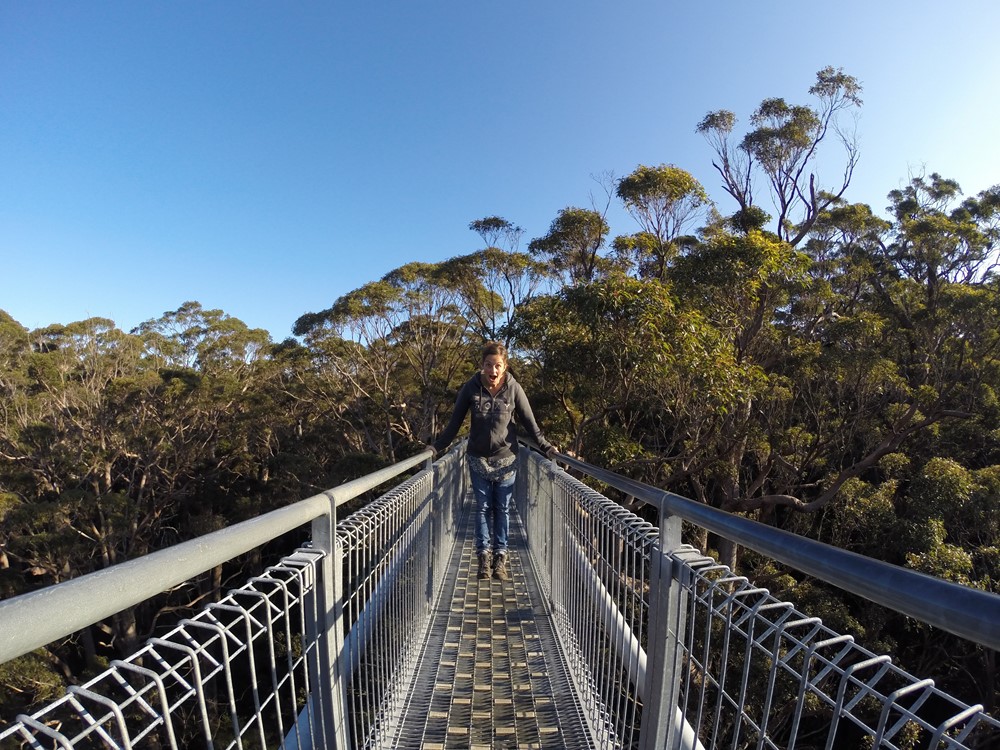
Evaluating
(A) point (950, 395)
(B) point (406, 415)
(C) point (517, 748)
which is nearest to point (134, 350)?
(B) point (406, 415)

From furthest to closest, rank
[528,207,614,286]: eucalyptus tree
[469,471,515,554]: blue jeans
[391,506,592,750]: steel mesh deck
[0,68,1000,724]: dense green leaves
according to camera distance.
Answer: [528,207,614,286]: eucalyptus tree, [0,68,1000,724]: dense green leaves, [469,471,515,554]: blue jeans, [391,506,592,750]: steel mesh deck

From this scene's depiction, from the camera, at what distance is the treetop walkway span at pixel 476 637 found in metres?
0.95

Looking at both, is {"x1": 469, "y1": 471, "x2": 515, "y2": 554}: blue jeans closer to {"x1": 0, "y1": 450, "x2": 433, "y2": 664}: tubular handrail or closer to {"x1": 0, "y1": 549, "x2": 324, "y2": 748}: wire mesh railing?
{"x1": 0, "y1": 549, "x2": 324, "y2": 748}: wire mesh railing

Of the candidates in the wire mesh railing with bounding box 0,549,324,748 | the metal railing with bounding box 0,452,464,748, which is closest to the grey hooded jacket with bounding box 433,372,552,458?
the metal railing with bounding box 0,452,464,748

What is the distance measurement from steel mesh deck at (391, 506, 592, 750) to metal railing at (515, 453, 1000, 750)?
0.46 ft

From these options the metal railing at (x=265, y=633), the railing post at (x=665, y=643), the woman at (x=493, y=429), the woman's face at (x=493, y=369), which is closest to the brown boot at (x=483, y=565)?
the woman at (x=493, y=429)

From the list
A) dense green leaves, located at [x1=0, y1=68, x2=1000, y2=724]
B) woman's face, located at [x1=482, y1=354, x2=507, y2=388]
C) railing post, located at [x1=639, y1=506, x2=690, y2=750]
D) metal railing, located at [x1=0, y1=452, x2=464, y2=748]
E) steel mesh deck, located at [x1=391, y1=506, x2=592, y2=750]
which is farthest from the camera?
dense green leaves, located at [x1=0, y1=68, x2=1000, y2=724]

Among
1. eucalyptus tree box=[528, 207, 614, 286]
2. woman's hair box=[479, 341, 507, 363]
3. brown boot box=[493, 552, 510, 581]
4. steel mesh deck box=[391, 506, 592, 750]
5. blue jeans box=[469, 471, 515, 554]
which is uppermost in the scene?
eucalyptus tree box=[528, 207, 614, 286]

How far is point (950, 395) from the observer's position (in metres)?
12.8

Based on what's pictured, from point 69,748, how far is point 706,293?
10.2 m

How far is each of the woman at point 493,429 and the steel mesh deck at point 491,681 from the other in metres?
0.72

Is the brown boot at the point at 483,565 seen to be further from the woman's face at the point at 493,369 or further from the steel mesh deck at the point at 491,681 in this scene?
the woman's face at the point at 493,369

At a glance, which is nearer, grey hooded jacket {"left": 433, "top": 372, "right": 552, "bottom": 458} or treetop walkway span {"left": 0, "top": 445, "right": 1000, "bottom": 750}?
treetop walkway span {"left": 0, "top": 445, "right": 1000, "bottom": 750}

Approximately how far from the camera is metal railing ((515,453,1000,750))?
94 cm
